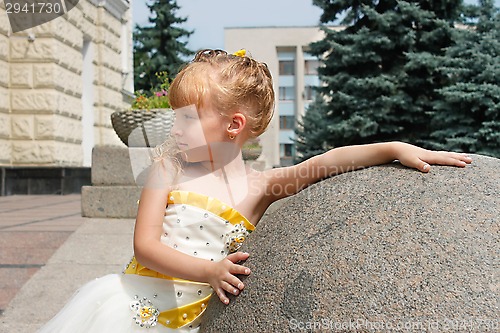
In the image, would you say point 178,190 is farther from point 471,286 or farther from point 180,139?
point 471,286

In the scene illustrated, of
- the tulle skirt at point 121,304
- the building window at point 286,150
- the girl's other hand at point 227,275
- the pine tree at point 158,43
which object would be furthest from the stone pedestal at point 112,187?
the building window at point 286,150

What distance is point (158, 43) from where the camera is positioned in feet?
106

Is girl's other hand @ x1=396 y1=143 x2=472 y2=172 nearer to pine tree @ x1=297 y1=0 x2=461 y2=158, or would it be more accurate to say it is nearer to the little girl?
the little girl

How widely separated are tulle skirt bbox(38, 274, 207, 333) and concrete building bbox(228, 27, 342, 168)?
36645mm

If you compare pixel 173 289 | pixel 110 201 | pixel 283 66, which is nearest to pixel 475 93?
pixel 110 201

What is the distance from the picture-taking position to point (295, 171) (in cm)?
214

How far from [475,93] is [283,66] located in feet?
108

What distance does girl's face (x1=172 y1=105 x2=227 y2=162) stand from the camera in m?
2.04

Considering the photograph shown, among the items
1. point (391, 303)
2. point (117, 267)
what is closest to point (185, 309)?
point (391, 303)

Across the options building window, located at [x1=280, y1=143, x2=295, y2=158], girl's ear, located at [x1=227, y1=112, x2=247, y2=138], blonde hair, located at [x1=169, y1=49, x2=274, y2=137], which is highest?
building window, located at [x1=280, y1=143, x2=295, y2=158]

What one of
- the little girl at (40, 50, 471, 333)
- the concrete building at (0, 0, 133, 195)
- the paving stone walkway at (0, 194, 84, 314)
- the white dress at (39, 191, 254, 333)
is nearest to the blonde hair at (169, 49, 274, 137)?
the little girl at (40, 50, 471, 333)

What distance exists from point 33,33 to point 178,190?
1173 centimetres

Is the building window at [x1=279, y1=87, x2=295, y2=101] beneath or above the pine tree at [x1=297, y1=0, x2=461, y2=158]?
above

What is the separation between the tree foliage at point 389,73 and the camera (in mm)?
12617
